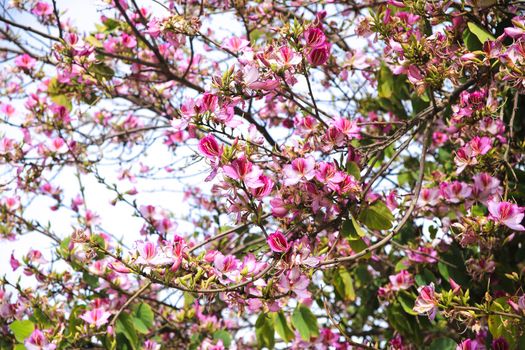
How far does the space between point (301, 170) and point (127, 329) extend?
1.04 m

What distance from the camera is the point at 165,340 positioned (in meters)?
2.99

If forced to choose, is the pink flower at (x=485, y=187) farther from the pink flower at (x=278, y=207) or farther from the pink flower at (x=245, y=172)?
the pink flower at (x=245, y=172)

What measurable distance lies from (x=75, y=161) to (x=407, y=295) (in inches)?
66.5

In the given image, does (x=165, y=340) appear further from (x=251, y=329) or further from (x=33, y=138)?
(x=33, y=138)

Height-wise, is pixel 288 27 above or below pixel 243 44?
below

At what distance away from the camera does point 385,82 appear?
228 centimetres

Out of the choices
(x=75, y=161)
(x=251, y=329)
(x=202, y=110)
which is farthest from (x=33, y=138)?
(x=251, y=329)

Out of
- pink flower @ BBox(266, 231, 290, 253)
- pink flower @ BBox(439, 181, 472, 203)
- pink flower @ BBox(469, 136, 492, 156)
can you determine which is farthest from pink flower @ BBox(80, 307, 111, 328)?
pink flower @ BBox(469, 136, 492, 156)

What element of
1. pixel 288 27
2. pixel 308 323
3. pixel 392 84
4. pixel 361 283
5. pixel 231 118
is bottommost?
pixel 308 323

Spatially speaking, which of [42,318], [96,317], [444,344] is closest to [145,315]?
[96,317]

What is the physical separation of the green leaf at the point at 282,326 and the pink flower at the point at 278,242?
2.31 feet

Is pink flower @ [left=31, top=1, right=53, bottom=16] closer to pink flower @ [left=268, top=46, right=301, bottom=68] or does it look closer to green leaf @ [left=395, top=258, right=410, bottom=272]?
pink flower @ [left=268, top=46, right=301, bottom=68]

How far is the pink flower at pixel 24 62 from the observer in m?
2.80

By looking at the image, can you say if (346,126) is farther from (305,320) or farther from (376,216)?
(305,320)
